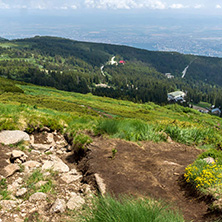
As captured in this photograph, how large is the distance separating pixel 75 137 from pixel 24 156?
2515mm

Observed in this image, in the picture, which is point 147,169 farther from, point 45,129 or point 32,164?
point 45,129

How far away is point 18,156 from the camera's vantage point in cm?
744

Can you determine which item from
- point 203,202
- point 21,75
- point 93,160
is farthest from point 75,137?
point 21,75

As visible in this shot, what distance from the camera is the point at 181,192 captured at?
5949 mm

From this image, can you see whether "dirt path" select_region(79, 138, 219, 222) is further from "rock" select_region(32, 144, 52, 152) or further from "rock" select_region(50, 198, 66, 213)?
"rock" select_region(32, 144, 52, 152)

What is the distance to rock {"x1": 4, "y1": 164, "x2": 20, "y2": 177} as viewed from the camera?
6366mm

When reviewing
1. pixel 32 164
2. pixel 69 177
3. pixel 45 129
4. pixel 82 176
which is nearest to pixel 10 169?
pixel 32 164

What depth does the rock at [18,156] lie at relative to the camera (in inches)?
288

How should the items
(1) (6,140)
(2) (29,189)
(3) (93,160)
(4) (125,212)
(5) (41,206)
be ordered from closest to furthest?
(4) (125,212) < (5) (41,206) < (2) (29,189) < (3) (93,160) < (1) (6,140)

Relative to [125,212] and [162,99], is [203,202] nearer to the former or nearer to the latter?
Result: [125,212]

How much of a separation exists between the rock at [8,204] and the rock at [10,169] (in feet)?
4.48

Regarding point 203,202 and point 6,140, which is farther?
point 6,140

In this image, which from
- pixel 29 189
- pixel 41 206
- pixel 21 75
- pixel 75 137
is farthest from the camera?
pixel 21 75

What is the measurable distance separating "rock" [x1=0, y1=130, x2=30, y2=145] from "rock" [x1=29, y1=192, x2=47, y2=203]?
3.64 meters
